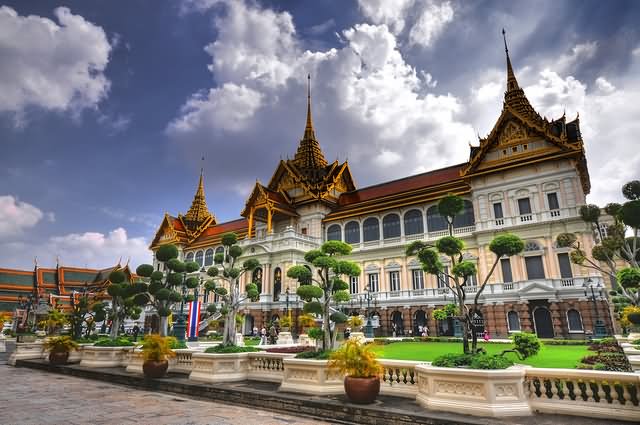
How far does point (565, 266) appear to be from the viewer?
23828mm

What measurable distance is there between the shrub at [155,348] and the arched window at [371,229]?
78.0 feet

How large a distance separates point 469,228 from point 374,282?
29.3 feet

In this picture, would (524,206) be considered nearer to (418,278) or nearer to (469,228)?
(469,228)

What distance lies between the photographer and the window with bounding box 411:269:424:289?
29.7 meters

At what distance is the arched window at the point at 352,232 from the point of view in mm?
34591

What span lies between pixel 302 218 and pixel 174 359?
85.0ft

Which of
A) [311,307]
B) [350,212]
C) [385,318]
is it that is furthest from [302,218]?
[311,307]

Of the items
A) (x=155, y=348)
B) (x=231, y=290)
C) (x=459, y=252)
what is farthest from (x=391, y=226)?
(x=155, y=348)

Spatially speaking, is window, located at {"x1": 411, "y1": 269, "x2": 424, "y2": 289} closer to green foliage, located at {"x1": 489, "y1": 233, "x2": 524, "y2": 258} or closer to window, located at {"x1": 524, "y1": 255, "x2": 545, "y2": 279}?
window, located at {"x1": 524, "y1": 255, "x2": 545, "y2": 279}

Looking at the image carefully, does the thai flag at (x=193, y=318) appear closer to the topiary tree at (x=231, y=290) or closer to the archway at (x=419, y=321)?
the topiary tree at (x=231, y=290)

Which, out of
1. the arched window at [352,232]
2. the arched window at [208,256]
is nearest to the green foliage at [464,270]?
the arched window at [352,232]

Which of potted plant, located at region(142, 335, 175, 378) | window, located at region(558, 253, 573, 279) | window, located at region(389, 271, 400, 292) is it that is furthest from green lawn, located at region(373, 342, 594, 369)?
window, located at region(389, 271, 400, 292)

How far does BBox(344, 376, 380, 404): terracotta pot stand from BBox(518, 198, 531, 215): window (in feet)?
75.4

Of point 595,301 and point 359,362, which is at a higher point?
point 595,301
